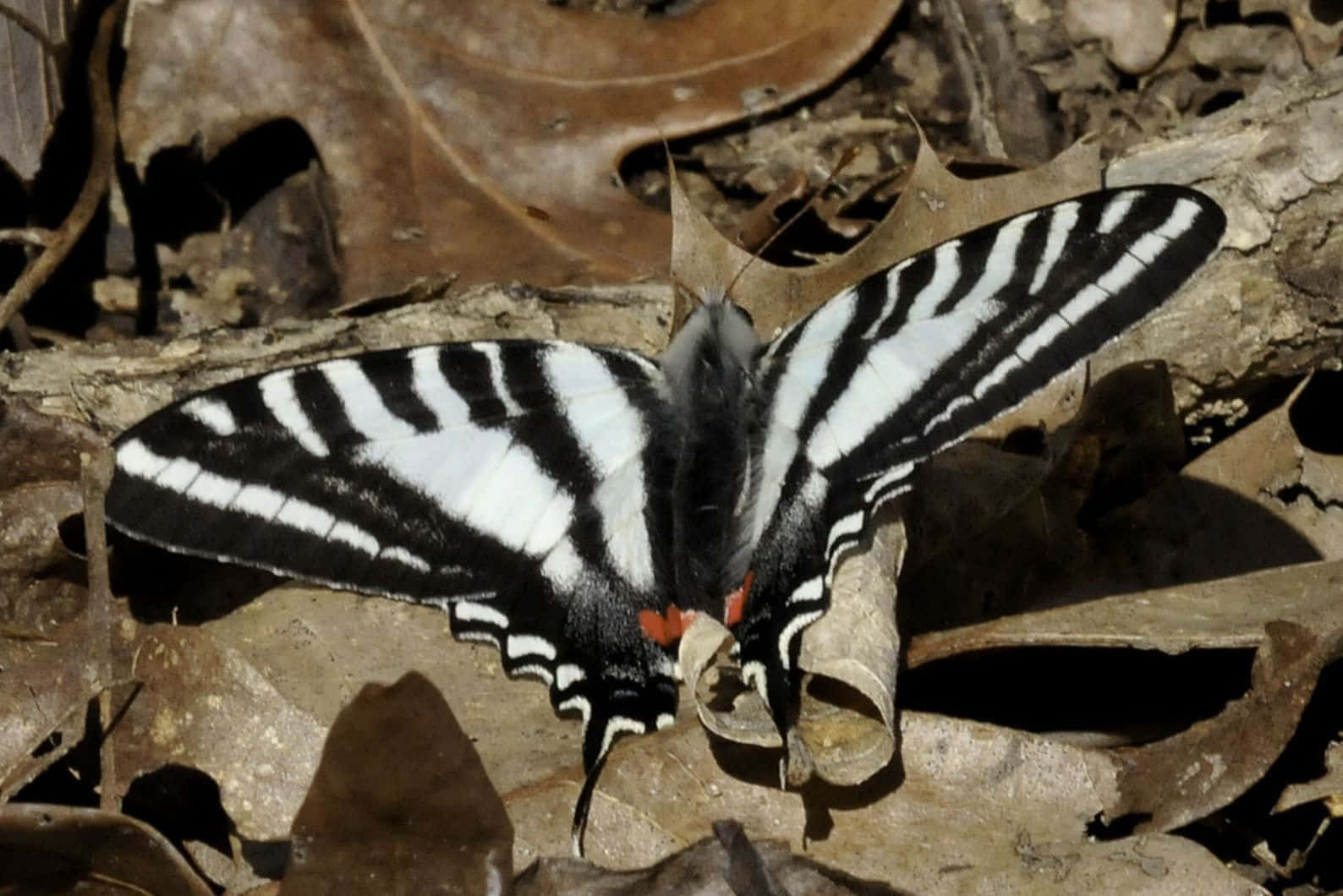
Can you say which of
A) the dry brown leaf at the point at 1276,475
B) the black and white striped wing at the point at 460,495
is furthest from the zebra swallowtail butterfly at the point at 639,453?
the dry brown leaf at the point at 1276,475

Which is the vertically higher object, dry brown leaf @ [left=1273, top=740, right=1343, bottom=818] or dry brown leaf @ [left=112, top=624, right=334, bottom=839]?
dry brown leaf @ [left=1273, top=740, right=1343, bottom=818]

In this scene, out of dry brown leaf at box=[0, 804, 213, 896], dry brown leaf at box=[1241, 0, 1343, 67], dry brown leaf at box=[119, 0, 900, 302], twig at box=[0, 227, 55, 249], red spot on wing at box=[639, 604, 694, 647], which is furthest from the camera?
dry brown leaf at box=[1241, 0, 1343, 67]

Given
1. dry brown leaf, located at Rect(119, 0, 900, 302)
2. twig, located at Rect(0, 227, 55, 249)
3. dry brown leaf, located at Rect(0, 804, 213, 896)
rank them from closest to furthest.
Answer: dry brown leaf, located at Rect(0, 804, 213, 896)
twig, located at Rect(0, 227, 55, 249)
dry brown leaf, located at Rect(119, 0, 900, 302)

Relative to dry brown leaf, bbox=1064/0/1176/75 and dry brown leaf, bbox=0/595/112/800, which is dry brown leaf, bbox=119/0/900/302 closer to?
dry brown leaf, bbox=1064/0/1176/75

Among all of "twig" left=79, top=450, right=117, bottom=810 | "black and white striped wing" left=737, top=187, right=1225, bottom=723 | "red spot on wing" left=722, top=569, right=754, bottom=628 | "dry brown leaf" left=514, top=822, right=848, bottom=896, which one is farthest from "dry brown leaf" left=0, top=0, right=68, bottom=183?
"dry brown leaf" left=514, top=822, right=848, bottom=896

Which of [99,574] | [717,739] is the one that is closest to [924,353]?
[717,739]

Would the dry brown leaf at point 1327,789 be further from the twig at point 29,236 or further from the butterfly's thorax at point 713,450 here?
the twig at point 29,236

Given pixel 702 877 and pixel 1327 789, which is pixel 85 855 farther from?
pixel 1327 789

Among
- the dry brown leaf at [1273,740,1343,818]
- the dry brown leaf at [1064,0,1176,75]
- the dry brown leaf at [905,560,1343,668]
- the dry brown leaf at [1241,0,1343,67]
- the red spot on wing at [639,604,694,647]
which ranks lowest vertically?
the dry brown leaf at [1273,740,1343,818]
